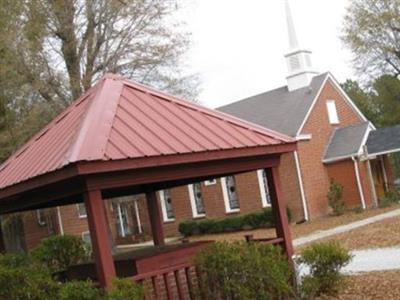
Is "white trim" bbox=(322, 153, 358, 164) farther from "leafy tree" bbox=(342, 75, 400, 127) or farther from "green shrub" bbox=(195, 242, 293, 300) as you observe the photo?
"leafy tree" bbox=(342, 75, 400, 127)

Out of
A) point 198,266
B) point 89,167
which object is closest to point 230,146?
point 198,266

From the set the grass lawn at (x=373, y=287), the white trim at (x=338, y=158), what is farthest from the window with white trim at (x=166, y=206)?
the grass lawn at (x=373, y=287)

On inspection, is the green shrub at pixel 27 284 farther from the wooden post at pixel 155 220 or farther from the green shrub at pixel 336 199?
the green shrub at pixel 336 199

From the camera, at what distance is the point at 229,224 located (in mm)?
30062

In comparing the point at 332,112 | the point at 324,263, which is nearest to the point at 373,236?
the point at 324,263

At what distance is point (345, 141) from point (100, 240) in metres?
24.0

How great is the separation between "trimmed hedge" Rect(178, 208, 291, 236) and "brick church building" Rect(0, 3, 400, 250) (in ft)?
3.52

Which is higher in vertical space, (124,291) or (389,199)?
(124,291)

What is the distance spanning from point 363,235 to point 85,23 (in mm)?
12703

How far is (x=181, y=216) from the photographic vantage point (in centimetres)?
3444

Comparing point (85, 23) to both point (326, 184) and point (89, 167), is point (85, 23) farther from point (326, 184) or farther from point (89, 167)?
point (89, 167)

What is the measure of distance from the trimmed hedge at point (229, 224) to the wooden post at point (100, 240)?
19911 millimetres

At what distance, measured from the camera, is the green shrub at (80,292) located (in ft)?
24.2

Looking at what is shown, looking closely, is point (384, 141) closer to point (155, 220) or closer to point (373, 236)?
point (373, 236)
